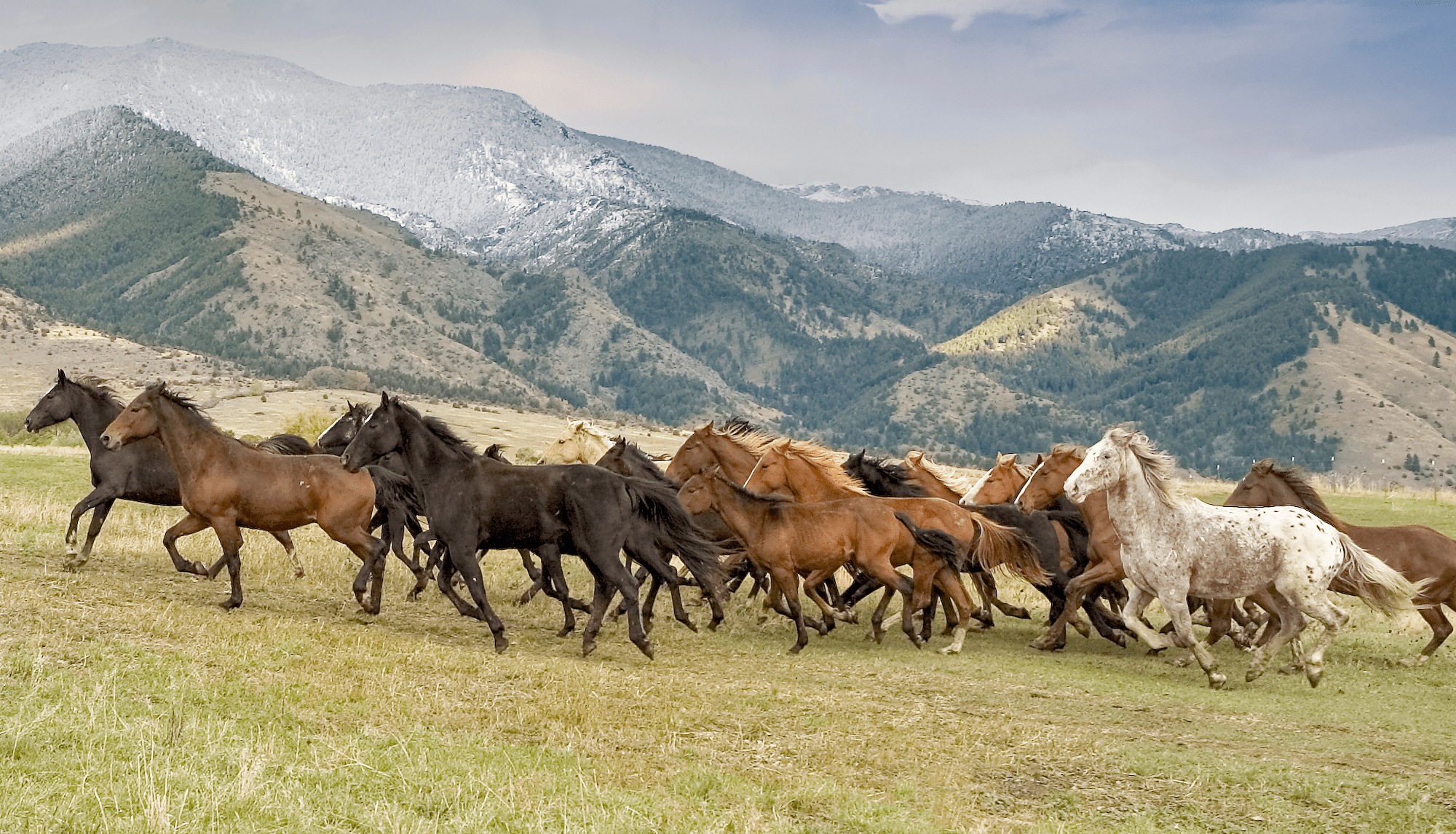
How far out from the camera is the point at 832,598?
1376 centimetres

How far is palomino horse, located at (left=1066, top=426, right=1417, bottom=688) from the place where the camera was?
10539mm

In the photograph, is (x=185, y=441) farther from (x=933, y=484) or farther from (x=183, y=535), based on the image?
(x=933, y=484)

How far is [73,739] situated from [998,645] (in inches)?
359

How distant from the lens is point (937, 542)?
1173 cm

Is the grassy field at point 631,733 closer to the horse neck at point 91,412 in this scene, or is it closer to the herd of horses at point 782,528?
the herd of horses at point 782,528

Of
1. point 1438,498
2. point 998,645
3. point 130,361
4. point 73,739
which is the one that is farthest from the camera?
point 130,361

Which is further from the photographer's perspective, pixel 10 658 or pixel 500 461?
pixel 500 461

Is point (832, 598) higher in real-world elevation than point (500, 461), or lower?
lower

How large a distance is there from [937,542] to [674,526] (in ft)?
9.04

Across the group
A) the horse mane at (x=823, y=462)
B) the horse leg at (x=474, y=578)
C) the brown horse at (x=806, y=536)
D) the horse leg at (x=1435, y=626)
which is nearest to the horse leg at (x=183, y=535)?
the horse leg at (x=474, y=578)

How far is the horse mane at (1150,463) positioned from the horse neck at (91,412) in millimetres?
11054

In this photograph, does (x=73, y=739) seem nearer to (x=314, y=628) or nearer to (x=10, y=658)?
(x=10, y=658)

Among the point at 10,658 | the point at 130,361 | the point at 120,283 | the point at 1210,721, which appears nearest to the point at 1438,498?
the point at 1210,721

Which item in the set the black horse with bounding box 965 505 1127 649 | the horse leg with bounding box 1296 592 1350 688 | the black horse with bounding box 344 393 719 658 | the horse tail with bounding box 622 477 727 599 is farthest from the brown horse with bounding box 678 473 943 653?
the horse leg with bounding box 1296 592 1350 688
